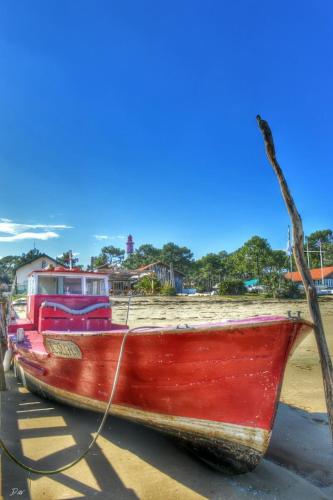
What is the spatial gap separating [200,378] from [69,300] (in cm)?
461

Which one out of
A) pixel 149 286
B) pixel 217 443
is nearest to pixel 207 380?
pixel 217 443

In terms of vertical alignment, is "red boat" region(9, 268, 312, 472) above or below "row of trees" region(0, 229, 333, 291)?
below

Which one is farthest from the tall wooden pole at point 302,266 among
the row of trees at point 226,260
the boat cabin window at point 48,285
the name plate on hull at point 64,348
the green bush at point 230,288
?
the green bush at point 230,288

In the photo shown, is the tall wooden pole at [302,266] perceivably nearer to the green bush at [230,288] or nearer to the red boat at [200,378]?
the red boat at [200,378]

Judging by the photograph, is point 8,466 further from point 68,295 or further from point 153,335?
point 68,295

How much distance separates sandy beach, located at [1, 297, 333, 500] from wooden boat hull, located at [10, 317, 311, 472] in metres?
0.36

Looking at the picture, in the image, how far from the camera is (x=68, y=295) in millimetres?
8070

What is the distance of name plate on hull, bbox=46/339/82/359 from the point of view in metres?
5.36

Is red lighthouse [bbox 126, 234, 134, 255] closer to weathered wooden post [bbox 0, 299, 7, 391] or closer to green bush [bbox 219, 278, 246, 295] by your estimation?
green bush [bbox 219, 278, 246, 295]

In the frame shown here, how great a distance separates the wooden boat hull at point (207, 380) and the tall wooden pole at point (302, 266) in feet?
0.94

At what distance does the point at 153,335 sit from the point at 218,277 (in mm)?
60876

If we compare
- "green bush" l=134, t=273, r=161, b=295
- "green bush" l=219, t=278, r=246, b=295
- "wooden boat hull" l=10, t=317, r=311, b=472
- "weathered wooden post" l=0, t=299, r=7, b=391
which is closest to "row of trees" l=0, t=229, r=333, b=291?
"green bush" l=219, t=278, r=246, b=295

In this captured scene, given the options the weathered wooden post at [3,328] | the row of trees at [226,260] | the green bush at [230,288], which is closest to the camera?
the weathered wooden post at [3,328]

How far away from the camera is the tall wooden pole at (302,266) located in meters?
3.98
